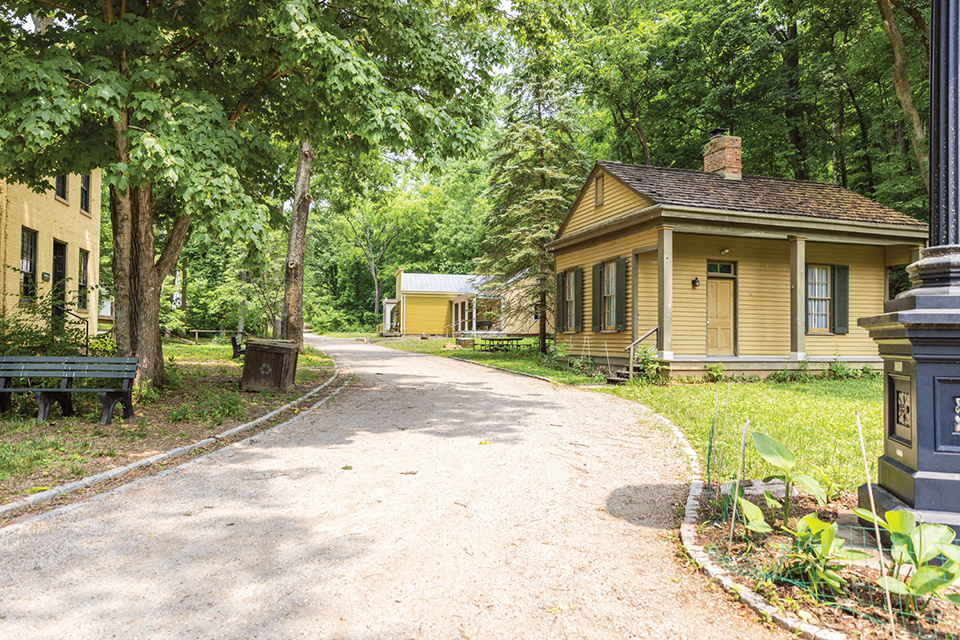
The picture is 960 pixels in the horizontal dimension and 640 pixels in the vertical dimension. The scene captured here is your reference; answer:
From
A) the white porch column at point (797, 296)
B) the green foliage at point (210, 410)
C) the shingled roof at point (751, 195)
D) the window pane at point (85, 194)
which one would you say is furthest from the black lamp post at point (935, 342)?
the window pane at point (85, 194)

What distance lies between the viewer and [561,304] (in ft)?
58.0

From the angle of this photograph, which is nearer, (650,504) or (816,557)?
(816,557)

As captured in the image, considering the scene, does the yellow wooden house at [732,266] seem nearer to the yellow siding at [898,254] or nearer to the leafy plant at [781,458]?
the yellow siding at [898,254]

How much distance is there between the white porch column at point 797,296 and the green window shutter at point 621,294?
12.9 feet

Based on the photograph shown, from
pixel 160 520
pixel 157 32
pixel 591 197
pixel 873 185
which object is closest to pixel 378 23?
pixel 157 32

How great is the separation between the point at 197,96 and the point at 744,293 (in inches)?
509

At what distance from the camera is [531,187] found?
68.1ft

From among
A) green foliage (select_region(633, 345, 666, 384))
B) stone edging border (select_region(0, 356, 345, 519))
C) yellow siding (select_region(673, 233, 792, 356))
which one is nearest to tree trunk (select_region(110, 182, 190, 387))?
stone edging border (select_region(0, 356, 345, 519))

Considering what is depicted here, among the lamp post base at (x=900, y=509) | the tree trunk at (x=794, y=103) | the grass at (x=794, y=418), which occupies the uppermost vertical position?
the tree trunk at (x=794, y=103)

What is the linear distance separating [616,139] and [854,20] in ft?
34.3

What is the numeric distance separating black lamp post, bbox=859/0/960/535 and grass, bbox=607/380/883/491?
1.62ft

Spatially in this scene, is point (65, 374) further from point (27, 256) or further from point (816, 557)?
point (27, 256)

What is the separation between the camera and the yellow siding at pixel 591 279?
14.1m

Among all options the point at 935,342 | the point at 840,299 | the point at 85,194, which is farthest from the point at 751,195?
the point at 85,194
